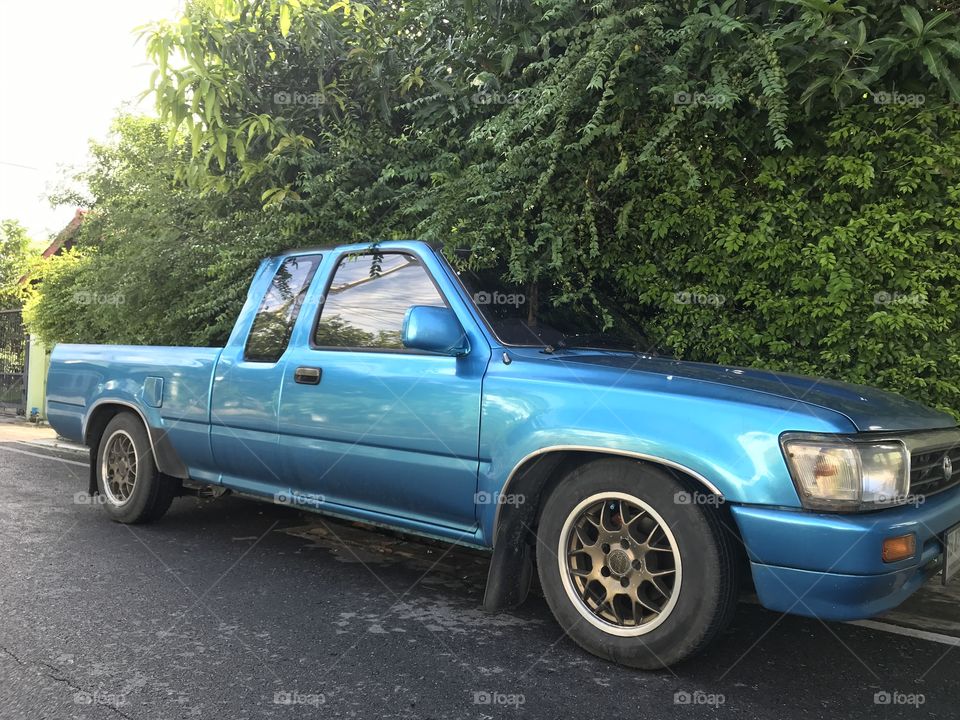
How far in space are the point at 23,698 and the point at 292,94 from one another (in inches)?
208

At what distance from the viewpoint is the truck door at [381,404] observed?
11.5 ft

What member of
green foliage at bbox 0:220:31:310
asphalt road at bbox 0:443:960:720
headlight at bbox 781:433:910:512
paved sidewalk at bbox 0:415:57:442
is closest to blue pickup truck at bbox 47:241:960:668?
headlight at bbox 781:433:910:512

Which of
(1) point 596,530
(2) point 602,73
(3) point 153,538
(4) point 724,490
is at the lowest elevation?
(3) point 153,538

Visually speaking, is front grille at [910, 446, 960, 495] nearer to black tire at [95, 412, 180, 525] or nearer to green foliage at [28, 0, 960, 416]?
green foliage at [28, 0, 960, 416]

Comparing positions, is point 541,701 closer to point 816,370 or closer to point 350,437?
point 350,437

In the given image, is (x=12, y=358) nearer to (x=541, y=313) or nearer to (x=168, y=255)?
(x=168, y=255)

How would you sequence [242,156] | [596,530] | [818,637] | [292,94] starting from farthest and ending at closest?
[292,94]
[242,156]
[818,637]
[596,530]

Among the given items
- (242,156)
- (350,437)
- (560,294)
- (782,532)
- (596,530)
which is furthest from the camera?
(242,156)

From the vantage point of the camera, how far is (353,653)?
321cm

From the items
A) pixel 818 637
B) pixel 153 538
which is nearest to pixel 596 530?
pixel 818 637

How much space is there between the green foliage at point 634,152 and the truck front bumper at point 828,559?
2.05 m

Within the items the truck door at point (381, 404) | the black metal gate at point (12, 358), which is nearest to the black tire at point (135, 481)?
the truck door at point (381, 404)

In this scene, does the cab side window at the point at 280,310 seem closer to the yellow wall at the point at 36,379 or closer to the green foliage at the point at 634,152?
the green foliage at the point at 634,152

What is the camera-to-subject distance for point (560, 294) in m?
4.43
